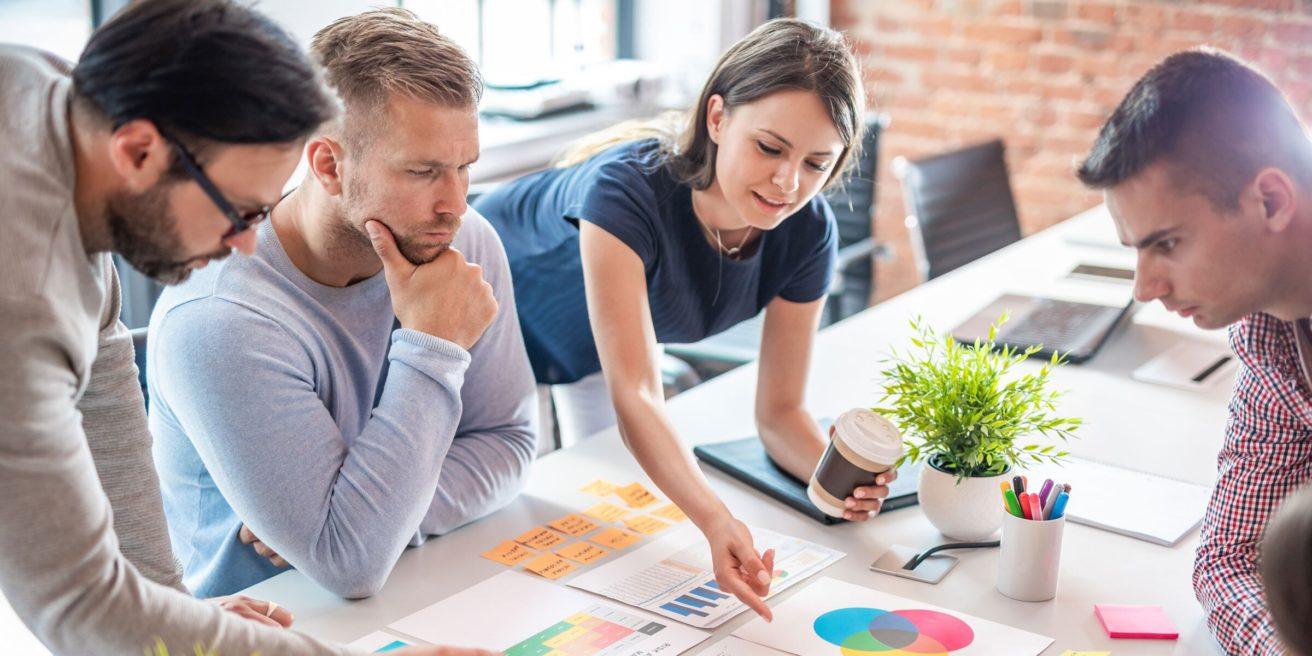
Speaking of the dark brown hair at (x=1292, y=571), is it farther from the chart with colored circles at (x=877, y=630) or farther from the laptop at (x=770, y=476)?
the laptop at (x=770, y=476)

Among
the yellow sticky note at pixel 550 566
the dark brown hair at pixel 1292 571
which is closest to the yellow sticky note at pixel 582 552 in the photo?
the yellow sticky note at pixel 550 566

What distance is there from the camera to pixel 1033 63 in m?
4.43

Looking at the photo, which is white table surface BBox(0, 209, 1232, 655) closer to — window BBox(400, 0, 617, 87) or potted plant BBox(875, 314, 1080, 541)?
potted plant BBox(875, 314, 1080, 541)

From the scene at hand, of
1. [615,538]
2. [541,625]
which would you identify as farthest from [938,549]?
[541,625]

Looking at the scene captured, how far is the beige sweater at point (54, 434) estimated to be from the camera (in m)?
0.90

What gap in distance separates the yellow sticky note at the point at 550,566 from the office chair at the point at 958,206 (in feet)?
7.01

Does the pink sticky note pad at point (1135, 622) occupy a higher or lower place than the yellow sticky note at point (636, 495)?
higher

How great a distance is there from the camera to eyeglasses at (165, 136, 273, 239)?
0.97 metres

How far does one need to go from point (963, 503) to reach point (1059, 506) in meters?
0.16

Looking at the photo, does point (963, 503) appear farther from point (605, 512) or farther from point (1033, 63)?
point (1033, 63)

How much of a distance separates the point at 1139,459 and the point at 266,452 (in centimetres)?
129

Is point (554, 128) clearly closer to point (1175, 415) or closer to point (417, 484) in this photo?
point (1175, 415)

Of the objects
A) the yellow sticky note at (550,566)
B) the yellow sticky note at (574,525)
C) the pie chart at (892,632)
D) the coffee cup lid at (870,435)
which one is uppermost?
the coffee cup lid at (870,435)

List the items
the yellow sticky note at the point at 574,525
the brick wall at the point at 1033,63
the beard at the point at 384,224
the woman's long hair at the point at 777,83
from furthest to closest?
the brick wall at the point at 1033,63, the woman's long hair at the point at 777,83, the yellow sticky note at the point at 574,525, the beard at the point at 384,224
